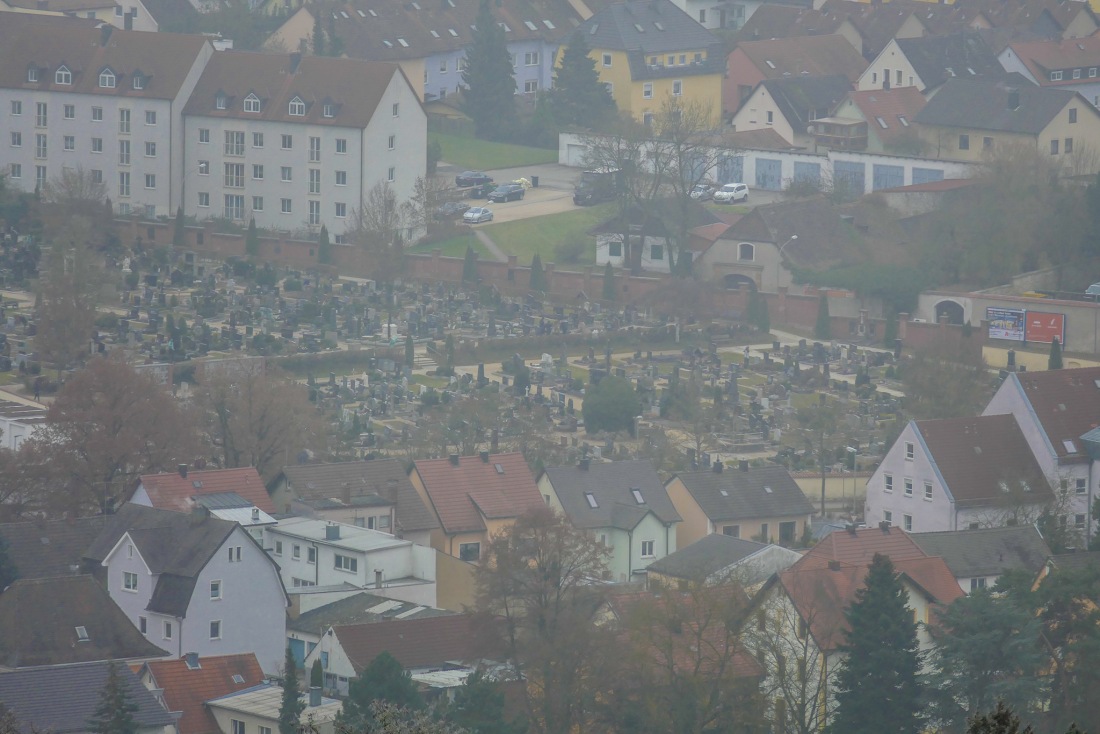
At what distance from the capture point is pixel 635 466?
54.8m

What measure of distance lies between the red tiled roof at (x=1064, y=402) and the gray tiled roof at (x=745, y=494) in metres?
5.90

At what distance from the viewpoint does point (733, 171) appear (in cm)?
9112

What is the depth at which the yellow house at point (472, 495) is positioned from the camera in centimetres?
5256

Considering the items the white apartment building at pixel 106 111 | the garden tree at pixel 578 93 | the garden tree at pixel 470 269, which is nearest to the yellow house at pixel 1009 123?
the garden tree at pixel 578 93

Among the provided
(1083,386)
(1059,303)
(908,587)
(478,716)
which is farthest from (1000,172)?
(478,716)

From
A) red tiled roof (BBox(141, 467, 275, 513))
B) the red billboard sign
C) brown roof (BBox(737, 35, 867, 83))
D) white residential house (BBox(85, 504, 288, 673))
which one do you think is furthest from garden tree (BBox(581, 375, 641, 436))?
brown roof (BBox(737, 35, 867, 83))

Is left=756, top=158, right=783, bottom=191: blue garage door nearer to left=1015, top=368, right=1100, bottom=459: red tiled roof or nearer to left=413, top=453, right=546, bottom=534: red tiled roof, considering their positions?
left=1015, top=368, right=1100, bottom=459: red tiled roof

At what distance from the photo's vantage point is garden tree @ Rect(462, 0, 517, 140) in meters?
95.8

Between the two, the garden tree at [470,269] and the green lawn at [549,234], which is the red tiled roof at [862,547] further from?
the green lawn at [549,234]

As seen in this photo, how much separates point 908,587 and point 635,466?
412 inches

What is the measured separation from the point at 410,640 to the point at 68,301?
86.5ft

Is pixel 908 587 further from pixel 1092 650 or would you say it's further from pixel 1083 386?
pixel 1083 386

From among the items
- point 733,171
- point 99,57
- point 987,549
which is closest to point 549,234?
point 733,171

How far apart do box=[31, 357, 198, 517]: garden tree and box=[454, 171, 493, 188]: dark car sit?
3631cm
